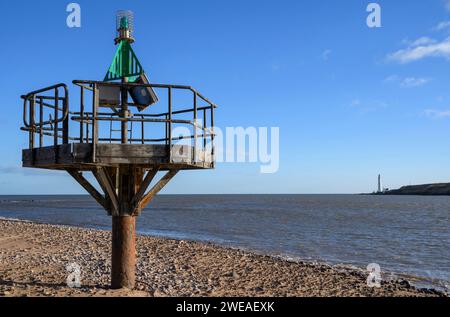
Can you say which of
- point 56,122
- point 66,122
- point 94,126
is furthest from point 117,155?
point 56,122

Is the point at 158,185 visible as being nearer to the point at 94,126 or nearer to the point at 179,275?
the point at 94,126

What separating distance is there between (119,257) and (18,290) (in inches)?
101

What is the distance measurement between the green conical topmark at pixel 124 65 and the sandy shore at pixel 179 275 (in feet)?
14.5

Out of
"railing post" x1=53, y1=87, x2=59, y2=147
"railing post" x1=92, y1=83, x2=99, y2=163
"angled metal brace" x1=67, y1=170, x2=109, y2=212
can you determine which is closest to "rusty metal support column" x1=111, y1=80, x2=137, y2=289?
"angled metal brace" x1=67, y1=170, x2=109, y2=212

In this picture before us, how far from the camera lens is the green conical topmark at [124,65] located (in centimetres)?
846

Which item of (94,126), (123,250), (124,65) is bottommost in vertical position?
(123,250)

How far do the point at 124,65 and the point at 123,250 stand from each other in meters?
3.74

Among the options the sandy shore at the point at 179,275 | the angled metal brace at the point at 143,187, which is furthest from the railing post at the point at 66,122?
the sandy shore at the point at 179,275

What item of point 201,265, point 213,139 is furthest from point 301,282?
point 213,139

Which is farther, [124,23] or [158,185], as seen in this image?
[158,185]

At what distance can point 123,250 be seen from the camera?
915cm

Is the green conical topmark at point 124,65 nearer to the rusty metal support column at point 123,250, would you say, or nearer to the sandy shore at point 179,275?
the rusty metal support column at point 123,250
